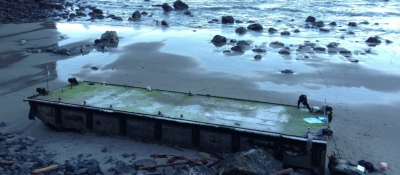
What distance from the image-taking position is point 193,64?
53.9 ft

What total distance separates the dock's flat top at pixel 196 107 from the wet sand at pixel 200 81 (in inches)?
31.0

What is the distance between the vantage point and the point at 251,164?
7242mm

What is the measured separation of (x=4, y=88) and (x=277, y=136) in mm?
9321

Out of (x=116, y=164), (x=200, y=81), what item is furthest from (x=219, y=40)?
(x=116, y=164)

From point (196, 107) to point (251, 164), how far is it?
102 inches

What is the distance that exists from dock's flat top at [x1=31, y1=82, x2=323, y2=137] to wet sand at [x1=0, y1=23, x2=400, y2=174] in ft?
2.59

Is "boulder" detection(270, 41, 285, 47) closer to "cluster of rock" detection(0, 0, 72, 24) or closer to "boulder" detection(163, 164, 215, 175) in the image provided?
"boulder" detection(163, 164, 215, 175)

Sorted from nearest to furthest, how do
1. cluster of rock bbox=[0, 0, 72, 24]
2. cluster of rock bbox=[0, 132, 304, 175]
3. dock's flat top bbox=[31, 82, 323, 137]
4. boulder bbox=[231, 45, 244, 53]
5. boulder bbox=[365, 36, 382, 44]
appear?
cluster of rock bbox=[0, 132, 304, 175] → dock's flat top bbox=[31, 82, 323, 137] → boulder bbox=[231, 45, 244, 53] → boulder bbox=[365, 36, 382, 44] → cluster of rock bbox=[0, 0, 72, 24]

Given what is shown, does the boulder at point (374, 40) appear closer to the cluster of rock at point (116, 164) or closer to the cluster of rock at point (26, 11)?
the cluster of rock at point (116, 164)

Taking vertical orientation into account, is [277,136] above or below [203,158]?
above

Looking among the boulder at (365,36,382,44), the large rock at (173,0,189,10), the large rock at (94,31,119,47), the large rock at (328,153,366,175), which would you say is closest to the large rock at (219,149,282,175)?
the large rock at (328,153,366,175)

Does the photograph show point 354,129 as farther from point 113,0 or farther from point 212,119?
point 113,0

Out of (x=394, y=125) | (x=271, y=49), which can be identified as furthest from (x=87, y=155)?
(x=271, y=49)

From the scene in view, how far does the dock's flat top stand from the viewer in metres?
8.48
